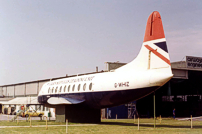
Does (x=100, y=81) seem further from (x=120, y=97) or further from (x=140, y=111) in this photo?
(x=140, y=111)

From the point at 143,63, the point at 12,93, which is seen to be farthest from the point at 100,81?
the point at 12,93

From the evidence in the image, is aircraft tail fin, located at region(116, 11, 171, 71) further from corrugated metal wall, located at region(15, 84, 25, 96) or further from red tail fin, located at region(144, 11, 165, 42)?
corrugated metal wall, located at region(15, 84, 25, 96)

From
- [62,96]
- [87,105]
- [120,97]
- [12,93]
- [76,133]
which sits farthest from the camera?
[12,93]

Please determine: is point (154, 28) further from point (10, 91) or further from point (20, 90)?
point (10, 91)

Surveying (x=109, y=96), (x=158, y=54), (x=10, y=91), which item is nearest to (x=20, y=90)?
(x=10, y=91)

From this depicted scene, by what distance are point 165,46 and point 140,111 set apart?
32912 mm

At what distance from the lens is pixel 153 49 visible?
2070 cm

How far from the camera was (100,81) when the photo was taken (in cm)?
2388

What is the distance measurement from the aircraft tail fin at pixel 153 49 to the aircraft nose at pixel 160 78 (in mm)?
869

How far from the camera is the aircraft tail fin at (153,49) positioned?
20.0 meters

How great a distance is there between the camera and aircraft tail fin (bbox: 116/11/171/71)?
20.0 m

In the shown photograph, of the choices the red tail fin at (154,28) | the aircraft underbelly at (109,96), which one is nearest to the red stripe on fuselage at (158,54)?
the red tail fin at (154,28)

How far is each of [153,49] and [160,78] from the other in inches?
108

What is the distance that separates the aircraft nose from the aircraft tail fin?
87 cm
